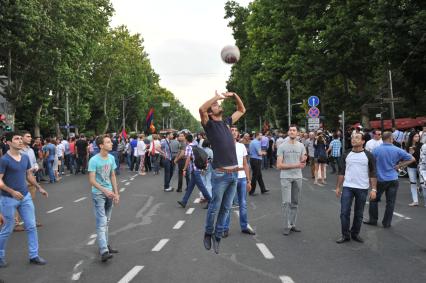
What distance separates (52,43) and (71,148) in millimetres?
9548

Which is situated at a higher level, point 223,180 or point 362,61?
point 362,61

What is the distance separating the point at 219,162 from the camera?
5.76 metres

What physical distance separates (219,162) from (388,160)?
485cm

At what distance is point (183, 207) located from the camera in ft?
39.9

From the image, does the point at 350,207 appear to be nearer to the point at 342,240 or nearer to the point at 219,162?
the point at 342,240

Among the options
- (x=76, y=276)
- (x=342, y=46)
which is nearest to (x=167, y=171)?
(x=76, y=276)

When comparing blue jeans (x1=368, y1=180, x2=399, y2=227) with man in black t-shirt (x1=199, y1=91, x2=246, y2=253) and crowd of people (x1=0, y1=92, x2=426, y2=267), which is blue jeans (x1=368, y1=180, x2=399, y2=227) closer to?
crowd of people (x1=0, y1=92, x2=426, y2=267)

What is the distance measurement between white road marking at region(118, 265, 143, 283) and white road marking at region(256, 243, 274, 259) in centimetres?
180

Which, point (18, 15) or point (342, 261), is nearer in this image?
point (342, 261)

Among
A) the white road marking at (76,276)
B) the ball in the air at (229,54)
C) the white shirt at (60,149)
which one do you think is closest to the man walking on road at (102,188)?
the white road marking at (76,276)

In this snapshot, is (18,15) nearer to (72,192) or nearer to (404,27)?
(72,192)

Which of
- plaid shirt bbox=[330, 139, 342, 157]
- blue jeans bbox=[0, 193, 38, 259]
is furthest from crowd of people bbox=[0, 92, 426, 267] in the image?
plaid shirt bbox=[330, 139, 342, 157]

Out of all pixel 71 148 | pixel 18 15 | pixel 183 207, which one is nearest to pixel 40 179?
pixel 71 148

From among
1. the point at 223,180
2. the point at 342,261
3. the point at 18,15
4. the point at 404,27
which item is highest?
the point at 18,15
